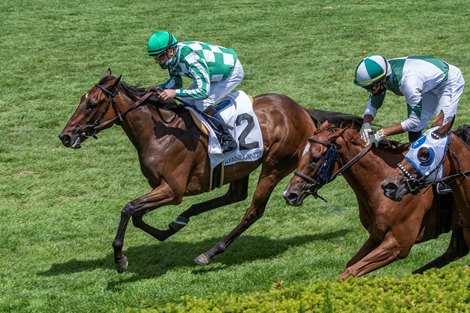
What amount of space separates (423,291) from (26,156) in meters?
7.29

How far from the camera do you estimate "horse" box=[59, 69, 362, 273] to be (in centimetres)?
823

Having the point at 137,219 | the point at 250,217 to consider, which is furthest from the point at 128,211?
the point at 250,217

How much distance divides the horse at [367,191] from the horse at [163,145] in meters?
1.56

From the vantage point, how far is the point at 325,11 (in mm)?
18781

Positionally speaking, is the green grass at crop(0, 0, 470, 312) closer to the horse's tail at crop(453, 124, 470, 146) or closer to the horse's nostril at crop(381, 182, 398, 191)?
the horse's tail at crop(453, 124, 470, 146)

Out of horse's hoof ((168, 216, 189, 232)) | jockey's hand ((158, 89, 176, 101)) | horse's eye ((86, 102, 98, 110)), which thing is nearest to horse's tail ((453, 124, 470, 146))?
jockey's hand ((158, 89, 176, 101))

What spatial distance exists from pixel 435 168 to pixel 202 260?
275cm

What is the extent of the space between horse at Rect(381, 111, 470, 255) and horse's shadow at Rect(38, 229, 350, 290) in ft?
7.79

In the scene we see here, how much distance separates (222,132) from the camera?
845cm

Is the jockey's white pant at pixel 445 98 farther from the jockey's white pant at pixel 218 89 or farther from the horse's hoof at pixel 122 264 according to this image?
the horse's hoof at pixel 122 264

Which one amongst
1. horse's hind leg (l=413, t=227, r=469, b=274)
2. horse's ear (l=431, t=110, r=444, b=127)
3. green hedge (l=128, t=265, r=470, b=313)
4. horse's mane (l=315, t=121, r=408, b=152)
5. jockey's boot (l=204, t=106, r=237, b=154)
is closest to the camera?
green hedge (l=128, t=265, r=470, b=313)

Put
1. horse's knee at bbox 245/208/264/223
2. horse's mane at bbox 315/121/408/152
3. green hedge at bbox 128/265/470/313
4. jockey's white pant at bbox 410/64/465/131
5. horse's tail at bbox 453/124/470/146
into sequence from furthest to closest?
horse's knee at bbox 245/208/264/223 → jockey's white pant at bbox 410/64/465/131 → horse's tail at bbox 453/124/470/146 → horse's mane at bbox 315/121/408/152 → green hedge at bbox 128/265/470/313

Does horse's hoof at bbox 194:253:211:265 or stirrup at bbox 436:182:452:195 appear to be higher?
stirrup at bbox 436:182:452:195

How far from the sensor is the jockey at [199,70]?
8.12 meters
